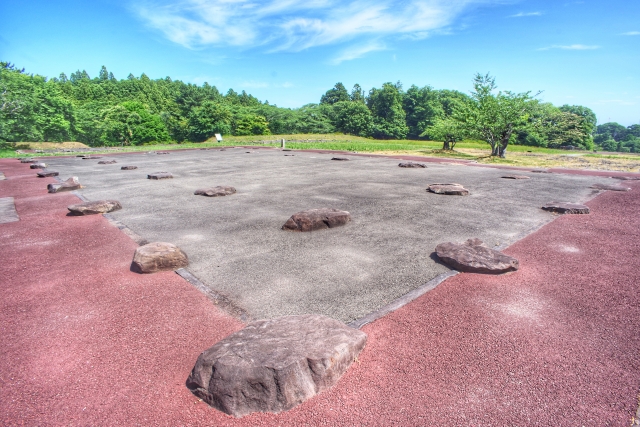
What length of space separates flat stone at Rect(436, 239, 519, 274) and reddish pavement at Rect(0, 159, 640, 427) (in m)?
0.13

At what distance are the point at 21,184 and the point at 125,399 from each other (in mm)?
14544

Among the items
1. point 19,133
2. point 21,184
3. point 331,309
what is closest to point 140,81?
point 19,133

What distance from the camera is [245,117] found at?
2260 inches

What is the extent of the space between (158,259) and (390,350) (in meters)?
3.32

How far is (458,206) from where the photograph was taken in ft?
27.6

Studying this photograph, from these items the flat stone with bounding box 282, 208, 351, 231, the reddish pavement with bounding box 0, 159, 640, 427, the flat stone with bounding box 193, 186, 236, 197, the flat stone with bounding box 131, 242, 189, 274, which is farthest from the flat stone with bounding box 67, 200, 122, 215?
the flat stone with bounding box 282, 208, 351, 231

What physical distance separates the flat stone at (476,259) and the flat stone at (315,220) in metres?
2.18

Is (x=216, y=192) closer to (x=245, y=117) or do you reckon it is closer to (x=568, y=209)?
(x=568, y=209)

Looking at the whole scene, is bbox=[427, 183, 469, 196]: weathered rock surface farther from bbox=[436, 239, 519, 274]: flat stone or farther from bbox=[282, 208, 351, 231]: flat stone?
bbox=[436, 239, 519, 274]: flat stone

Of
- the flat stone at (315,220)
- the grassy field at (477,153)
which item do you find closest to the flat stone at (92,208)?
the flat stone at (315,220)

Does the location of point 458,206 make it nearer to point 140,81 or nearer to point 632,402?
point 632,402

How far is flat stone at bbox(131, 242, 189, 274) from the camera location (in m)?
4.58

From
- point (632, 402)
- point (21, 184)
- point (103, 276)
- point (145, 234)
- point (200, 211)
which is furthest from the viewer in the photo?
point (21, 184)

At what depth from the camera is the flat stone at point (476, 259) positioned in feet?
14.6
